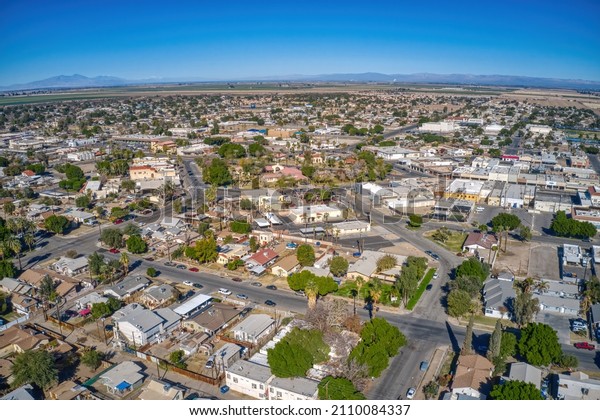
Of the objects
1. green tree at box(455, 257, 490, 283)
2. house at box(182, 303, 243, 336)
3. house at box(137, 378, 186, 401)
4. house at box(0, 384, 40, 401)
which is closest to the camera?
house at box(0, 384, 40, 401)

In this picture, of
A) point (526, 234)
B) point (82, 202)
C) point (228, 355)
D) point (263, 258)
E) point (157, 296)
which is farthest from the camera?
point (82, 202)

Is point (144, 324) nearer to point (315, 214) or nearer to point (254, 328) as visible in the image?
point (254, 328)

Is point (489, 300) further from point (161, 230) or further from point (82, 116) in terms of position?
point (82, 116)

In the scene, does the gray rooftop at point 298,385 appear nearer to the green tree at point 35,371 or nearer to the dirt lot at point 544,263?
the green tree at point 35,371

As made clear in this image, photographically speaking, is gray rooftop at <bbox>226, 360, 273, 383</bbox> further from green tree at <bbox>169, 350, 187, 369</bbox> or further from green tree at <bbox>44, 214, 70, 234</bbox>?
green tree at <bbox>44, 214, 70, 234</bbox>

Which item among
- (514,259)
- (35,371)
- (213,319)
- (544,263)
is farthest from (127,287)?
(544,263)

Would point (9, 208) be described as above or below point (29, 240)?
above

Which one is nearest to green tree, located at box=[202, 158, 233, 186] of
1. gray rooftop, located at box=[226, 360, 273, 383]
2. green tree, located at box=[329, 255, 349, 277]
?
green tree, located at box=[329, 255, 349, 277]
